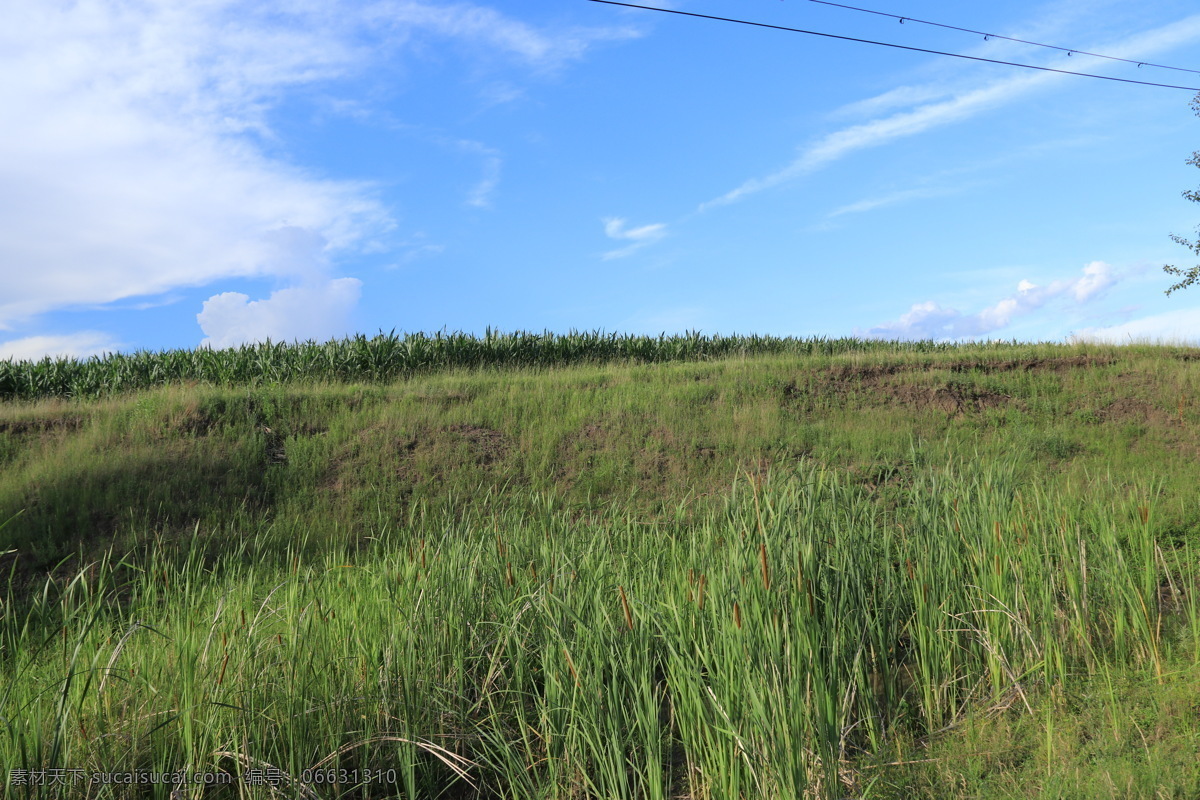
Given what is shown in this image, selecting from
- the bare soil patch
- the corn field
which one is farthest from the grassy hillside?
the corn field

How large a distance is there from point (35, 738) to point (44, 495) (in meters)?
9.44

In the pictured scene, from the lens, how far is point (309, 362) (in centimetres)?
1822

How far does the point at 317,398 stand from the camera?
13.4 meters

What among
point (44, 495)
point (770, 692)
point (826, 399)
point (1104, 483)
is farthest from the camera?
point (826, 399)

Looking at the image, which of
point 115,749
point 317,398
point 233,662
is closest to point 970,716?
point 233,662

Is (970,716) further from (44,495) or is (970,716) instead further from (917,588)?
(44,495)

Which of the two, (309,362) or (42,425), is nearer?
(42,425)

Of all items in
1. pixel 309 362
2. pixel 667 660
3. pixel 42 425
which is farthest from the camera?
pixel 309 362

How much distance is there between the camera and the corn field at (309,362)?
17906mm

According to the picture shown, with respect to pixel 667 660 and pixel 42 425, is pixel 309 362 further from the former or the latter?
pixel 667 660

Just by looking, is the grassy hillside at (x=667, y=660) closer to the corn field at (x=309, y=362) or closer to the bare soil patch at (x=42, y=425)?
the bare soil patch at (x=42, y=425)

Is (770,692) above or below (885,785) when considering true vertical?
above

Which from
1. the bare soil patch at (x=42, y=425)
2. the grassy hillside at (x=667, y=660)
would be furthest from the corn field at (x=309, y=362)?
the grassy hillside at (x=667, y=660)

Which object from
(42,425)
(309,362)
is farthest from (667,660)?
(309,362)
